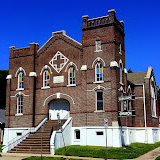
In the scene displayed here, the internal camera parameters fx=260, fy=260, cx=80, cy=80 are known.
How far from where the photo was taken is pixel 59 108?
27766 mm

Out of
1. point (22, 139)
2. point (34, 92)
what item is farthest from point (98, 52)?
point (22, 139)

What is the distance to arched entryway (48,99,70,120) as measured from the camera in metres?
27.5

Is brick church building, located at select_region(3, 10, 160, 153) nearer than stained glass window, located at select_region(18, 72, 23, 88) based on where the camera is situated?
Yes

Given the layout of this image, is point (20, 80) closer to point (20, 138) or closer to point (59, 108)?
point (59, 108)

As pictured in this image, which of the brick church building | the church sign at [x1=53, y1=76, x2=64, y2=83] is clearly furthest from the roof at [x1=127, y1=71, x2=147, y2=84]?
the church sign at [x1=53, y1=76, x2=64, y2=83]

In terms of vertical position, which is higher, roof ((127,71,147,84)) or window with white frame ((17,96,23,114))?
roof ((127,71,147,84))

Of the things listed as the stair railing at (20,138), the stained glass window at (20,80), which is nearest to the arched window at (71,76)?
the stair railing at (20,138)

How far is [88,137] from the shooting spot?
24.7 m

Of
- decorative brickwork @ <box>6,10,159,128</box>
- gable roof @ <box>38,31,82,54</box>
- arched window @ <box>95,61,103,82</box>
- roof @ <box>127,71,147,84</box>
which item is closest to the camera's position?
decorative brickwork @ <box>6,10,159,128</box>

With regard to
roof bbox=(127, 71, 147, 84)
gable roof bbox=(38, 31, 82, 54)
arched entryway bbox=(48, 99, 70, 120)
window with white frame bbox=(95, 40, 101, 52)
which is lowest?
arched entryway bbox=(48, 99, 70, 120)

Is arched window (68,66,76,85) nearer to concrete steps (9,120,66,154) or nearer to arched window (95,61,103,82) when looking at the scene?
arched window (95,61,103,82)

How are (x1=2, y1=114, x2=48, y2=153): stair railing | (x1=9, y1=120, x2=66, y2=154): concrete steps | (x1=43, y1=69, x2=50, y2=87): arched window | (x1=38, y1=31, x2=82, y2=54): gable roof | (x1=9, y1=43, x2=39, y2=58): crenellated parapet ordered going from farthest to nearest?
(x1=9, y1=43, x2=39, y2=58): crenellated parapet → (x1=43, y1=69, x2=50, y2=87): arched window → (x1=38, y1=31, x2=82, y2=54): gable roof → (x1=2, y1=114, x2=48, y2=153): stair railing → (x1=9, y1=120, x2=66, y2=154): concrete steps

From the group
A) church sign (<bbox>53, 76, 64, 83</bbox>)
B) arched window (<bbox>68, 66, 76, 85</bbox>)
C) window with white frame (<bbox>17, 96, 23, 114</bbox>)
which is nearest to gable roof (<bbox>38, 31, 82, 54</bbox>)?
arched window (<bbox>68, 66, 76, 85</bbox>)

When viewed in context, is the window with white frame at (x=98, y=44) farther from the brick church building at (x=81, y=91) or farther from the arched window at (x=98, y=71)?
the arched window at (x=98, y=71)
